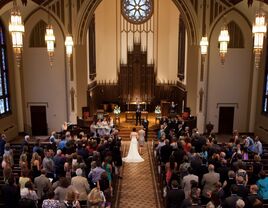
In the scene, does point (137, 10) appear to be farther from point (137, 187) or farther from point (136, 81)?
point (137, 187)

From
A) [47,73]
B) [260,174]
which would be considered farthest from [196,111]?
[260,174]

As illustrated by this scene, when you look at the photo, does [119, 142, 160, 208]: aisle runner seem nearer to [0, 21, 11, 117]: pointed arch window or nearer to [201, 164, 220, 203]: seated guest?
[201, 164, 220, 203]: seated guest

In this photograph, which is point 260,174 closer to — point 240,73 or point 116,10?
A: point 240,73

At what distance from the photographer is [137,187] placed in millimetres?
11969

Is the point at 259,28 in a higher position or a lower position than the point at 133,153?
higher

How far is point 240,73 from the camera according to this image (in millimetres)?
20469

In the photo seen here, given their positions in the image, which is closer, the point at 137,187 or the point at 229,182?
the point at 229,182

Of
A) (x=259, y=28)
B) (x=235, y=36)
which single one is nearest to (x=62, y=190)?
(x=259, y=28)

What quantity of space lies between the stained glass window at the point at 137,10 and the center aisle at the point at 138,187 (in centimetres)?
1406

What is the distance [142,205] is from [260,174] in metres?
3.94

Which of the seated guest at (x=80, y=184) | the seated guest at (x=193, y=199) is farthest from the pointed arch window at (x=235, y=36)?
the seated guest at (x=193, y=199)

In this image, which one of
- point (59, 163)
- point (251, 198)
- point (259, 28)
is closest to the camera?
point (251, 198)

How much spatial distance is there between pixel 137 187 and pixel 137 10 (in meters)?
17.5

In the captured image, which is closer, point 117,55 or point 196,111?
point 196,111
